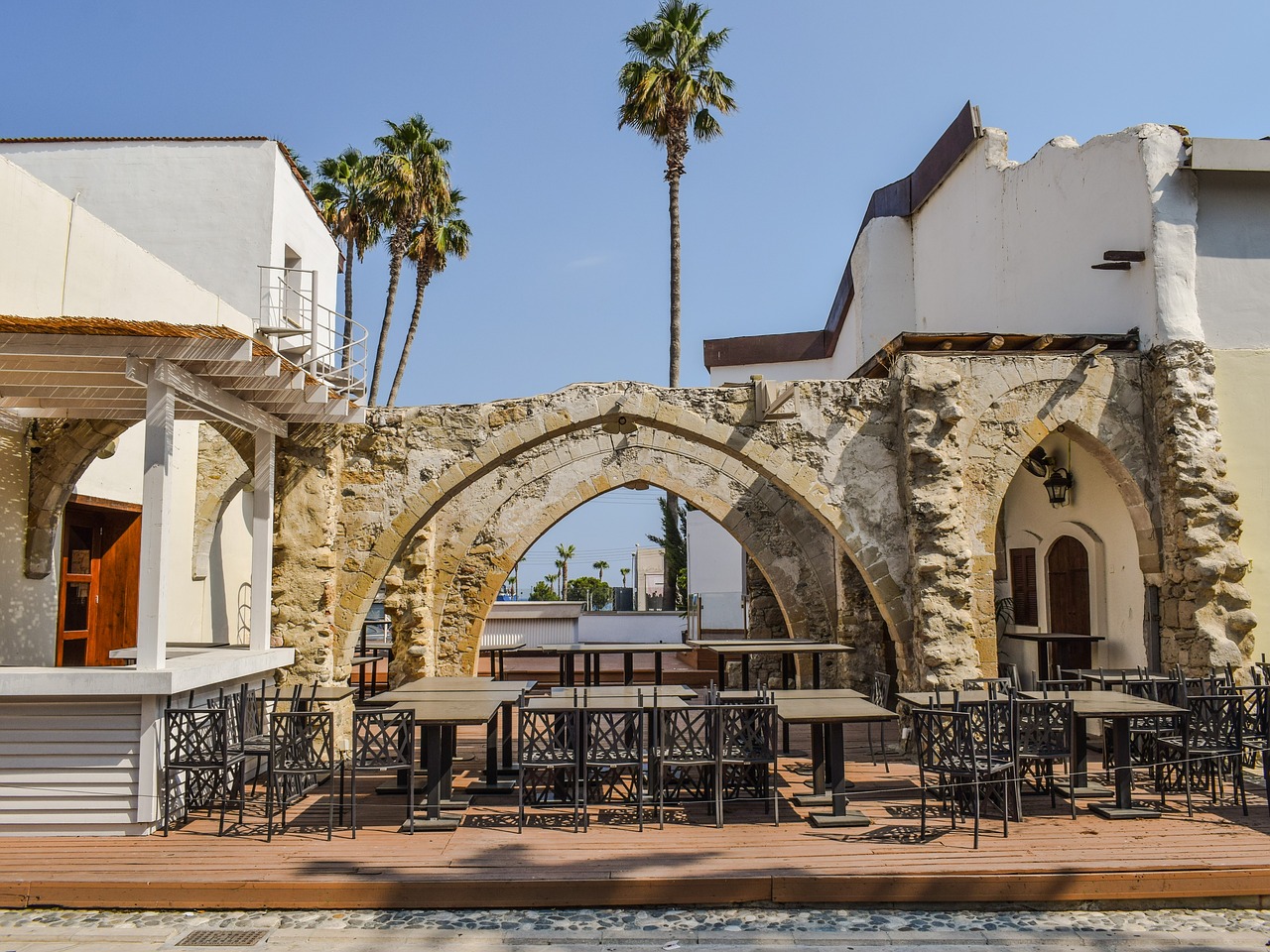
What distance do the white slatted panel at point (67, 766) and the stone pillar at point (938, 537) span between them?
671 centimetres

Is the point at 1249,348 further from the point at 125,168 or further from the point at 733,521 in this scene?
the point at 125,168

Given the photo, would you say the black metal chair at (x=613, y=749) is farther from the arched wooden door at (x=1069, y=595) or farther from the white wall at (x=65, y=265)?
the arched wooden door at (x=1069, y=595)

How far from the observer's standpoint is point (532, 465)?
1495 centimetres

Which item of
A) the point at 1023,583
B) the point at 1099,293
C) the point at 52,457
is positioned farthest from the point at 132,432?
the point at 1023,583

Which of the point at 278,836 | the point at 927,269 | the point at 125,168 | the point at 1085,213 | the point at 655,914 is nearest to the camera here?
the point at 655,914

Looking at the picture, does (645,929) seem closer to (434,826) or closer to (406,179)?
(434,826)

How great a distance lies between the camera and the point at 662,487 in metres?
15.4

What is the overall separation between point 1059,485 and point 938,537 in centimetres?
285

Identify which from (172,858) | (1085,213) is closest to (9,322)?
(172,858)

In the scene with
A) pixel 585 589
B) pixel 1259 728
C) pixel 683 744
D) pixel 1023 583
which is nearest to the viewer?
pixel 683 744

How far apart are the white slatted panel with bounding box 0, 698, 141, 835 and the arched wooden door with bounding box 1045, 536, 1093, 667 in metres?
9.83

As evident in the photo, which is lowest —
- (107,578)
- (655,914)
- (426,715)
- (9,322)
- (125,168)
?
(655,914)

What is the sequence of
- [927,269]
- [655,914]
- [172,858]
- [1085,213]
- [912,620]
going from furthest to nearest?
[927,269] → [1085,213] → [912,620] → [172,858] → [655,914]

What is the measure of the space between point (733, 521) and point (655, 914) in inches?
383
